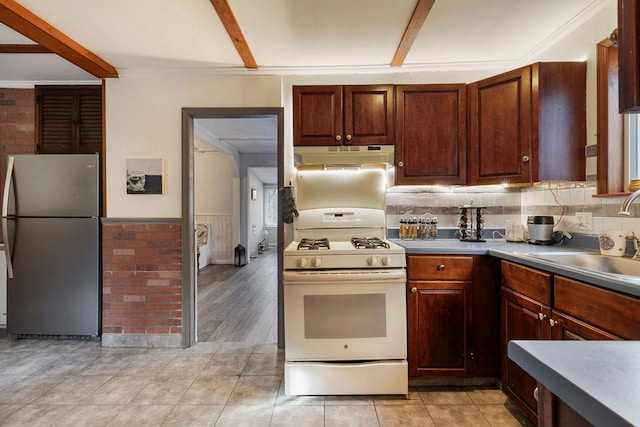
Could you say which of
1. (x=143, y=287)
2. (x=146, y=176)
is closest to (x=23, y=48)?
(x=146, y=176)

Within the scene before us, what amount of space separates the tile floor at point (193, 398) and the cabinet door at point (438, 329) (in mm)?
167

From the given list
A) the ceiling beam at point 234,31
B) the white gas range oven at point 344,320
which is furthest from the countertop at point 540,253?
the ceiling beam at point 234,31

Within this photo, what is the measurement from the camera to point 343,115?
239 cm

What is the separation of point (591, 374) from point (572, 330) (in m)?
1.23

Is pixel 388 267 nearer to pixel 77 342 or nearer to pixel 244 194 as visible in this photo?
pixel 77 342

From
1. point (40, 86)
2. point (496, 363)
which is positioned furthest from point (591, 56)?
point (40, 86)

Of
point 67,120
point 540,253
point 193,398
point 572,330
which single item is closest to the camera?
point 572,330

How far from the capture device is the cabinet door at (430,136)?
7.73 ft

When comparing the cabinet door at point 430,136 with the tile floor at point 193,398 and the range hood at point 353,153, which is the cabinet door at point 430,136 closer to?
the range hood at point 353,153

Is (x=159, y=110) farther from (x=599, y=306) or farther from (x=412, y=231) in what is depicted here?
(x=599, y=306)

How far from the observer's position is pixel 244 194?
6.73 meters

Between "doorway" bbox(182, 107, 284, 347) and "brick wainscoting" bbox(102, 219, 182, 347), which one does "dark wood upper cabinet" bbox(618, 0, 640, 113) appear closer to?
"doorway" bbox(182, 107, 284, 347)

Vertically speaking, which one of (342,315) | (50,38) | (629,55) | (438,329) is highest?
(50,38)

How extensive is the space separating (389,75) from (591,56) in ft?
4.33
